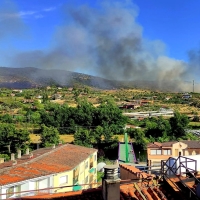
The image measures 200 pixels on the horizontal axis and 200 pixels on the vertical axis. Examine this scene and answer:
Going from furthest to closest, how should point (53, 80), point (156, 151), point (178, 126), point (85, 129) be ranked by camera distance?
1. point (53, 80)
2. point (85, 129)
3. point (178, 126)
4. point (156, 151)

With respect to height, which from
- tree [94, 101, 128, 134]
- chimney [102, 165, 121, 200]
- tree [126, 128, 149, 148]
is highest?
tree [94, 101, 128, 134]

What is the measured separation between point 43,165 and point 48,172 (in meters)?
1.23

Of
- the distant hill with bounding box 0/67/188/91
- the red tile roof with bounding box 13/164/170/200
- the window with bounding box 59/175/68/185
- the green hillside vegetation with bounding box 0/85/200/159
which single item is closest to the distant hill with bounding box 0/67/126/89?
the distant hill with bounding box 0/67/188/91

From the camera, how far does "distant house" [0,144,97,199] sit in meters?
11.7

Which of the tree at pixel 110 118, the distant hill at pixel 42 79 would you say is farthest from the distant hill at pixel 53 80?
the tree at pixel 110 118

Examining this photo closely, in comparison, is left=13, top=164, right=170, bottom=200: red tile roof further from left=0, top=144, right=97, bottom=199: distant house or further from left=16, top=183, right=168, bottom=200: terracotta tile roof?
left=0, top=144, right=97, bottom=199: distant house

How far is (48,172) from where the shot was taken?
43.1 feet

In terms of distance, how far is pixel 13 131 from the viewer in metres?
31.9

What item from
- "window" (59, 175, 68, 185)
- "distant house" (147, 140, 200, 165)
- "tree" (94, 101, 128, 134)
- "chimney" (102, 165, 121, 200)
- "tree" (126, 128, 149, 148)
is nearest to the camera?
"chimney" (102, 165, 121, 200)

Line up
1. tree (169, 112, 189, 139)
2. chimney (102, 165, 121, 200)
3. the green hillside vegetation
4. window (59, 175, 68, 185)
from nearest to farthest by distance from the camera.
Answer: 1. chimney (102, 165, 121, 200)
2. window (59, 175, 68, 185)
3. the green hillside vegetation
4. tree (169, 112, 189, 139)

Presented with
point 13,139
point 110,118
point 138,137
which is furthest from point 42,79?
point 138,137

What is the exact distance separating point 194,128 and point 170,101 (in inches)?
1624

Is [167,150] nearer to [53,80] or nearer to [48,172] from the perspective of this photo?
[48,172]

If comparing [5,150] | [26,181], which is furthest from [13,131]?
[26,181]
